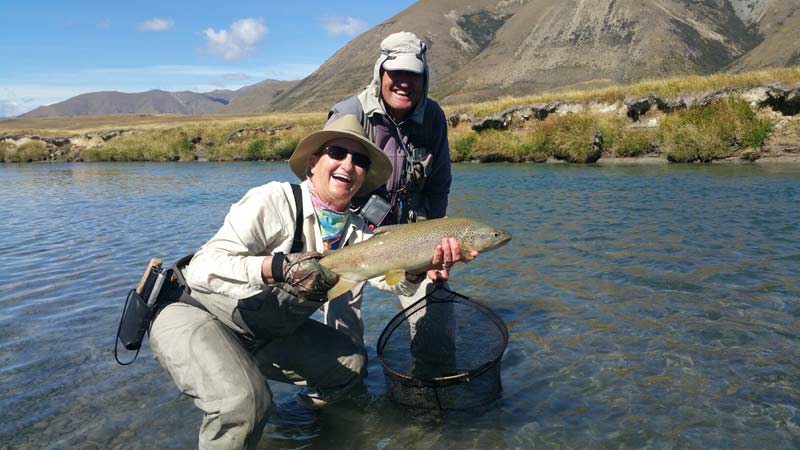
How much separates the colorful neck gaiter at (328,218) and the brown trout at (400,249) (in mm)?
307

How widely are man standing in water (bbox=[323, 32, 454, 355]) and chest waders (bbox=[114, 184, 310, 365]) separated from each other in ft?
3.18

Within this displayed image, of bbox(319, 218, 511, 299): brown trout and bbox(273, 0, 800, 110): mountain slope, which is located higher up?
bbox(273, 0, 800, 110): mountain slope

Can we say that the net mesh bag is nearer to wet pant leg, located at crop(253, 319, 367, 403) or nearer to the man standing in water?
the man standing in water

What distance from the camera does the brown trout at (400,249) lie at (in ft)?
11.9

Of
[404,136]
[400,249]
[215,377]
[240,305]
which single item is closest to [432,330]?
[400,249]

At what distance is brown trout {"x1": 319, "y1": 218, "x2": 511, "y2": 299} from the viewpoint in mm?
3631

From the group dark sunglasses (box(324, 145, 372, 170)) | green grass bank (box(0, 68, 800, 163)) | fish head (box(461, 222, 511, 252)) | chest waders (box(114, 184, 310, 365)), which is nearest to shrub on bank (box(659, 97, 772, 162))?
green grass bank (box(0, 68, 800, 163))

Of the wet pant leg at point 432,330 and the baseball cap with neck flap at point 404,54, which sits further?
the wet pant leg at point 432,330

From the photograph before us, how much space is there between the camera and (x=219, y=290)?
135 inches

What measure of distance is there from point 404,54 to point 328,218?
1.60 m

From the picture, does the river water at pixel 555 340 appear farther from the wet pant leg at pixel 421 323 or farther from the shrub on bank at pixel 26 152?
the shrub on bank at pixel 26 152

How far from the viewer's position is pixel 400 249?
3.83m

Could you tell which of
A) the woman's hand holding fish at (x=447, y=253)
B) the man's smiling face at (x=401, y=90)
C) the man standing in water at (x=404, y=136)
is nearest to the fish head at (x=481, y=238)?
the woman's hand holding fish at (x=447, y=253)

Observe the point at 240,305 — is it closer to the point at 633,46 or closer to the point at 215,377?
the point at 215,377
